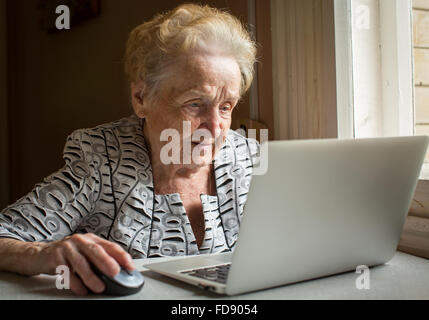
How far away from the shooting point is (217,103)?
51.8 inches

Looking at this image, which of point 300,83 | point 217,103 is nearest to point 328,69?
point 300,83

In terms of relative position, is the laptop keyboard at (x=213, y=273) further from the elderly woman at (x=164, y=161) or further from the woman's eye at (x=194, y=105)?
the woman's eye at (x=194, y=105)

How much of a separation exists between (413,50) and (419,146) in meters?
0.75

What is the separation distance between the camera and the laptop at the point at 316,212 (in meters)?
0.72

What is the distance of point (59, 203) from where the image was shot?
1.25m

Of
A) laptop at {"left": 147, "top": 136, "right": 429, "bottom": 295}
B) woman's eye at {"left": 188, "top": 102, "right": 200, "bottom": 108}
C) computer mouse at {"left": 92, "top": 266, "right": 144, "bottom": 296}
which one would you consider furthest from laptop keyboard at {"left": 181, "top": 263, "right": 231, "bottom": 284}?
woman's eye at {"left": 188, "top": 102, "right": 200, "bottom": 108}

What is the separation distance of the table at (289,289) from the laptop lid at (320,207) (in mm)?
20

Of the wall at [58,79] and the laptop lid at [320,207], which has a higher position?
the wall at [58,79]

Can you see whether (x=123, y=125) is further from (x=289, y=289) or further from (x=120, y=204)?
(x=289, y=289)

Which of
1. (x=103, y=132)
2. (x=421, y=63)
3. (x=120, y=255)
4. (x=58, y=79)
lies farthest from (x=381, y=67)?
(x=58, y=79)

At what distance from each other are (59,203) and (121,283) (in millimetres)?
538

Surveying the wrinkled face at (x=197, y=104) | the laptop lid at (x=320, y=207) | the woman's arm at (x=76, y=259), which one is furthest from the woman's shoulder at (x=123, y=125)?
the laptop lid at (x=320, y=207)

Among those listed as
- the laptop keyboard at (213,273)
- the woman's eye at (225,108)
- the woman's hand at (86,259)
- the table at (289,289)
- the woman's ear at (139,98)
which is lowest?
the table at (289,289)

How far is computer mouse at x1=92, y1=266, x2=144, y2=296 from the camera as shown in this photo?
30.5 inches
